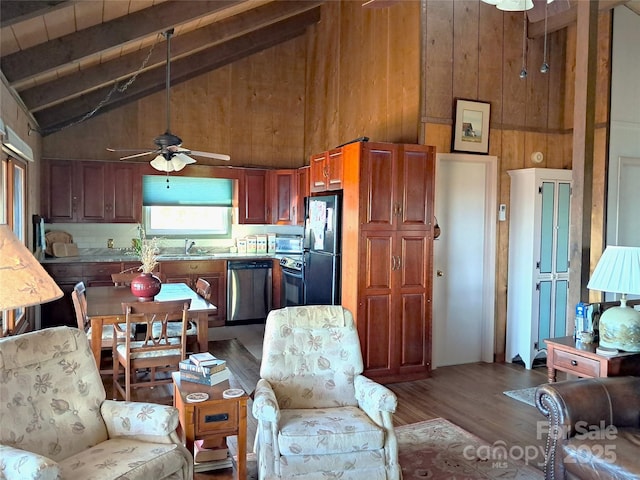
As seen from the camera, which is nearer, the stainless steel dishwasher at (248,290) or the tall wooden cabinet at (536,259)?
the tall wooden cabinet at (536,259)

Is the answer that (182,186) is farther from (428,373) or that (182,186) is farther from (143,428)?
(143,428)

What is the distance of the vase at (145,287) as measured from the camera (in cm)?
416

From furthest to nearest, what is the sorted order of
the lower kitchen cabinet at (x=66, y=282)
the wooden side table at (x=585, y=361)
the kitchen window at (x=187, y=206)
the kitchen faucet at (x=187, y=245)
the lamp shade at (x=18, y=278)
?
1. the kitchen faucet at (x=187, y=245)
2. the kitchen window at (x=187, y=206)
3. the lower kitchen cabinet at (x=66, y=282)
4. the wooden side table at (x=585, y=361)
5. the lamp shade at (x=18, y=278)

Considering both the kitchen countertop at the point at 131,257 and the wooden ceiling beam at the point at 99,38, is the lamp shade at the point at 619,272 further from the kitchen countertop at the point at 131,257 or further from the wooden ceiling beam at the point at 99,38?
the kitchen countertop at the point at 131,257

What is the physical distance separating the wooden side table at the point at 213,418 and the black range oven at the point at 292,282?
11.2 feet

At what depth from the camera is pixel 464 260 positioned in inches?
207

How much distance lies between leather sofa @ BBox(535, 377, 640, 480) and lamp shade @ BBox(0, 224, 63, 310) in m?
2.51

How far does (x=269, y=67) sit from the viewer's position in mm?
7559

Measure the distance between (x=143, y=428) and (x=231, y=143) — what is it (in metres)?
5.51

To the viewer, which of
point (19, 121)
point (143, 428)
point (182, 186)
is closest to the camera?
point (143, 428)

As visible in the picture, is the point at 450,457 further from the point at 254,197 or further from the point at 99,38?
the point at 254,197

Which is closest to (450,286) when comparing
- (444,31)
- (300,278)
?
(300,278)

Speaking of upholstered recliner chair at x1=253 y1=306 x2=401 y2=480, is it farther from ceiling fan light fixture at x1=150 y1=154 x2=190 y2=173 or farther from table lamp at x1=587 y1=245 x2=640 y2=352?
ceiling fan light fixture at x1=150 y1=154 x2=190 y2=173

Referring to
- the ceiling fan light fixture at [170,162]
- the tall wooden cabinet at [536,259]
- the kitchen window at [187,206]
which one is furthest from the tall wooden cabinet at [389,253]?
the kitchen window at [187,206]
